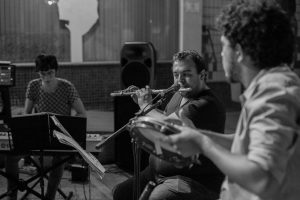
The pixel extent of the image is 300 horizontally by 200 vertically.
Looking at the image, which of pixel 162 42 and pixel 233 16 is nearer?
pixel 233 16

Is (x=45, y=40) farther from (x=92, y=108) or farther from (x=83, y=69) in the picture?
(x=92, y=108)

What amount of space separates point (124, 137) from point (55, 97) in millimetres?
1156

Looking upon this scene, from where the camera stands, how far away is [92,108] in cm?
681

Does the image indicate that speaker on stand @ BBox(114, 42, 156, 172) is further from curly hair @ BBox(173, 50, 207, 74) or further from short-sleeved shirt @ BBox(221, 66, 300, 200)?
short-sleeved shirt @ BBox(221, 66, 300, 200)

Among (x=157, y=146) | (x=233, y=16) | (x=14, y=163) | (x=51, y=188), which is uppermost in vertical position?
(x=233, y=16)

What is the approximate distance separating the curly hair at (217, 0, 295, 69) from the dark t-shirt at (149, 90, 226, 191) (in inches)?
51.7

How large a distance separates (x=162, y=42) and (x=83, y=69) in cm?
150

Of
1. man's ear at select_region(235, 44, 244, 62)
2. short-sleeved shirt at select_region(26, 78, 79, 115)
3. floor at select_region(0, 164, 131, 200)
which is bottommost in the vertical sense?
floor at select_region(0, 164, 131, 200)

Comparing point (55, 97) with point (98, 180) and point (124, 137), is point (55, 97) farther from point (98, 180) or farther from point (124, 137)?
point (98, 180)

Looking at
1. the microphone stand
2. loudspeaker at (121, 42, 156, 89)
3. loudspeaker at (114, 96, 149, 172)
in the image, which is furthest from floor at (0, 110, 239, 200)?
the microphone stand

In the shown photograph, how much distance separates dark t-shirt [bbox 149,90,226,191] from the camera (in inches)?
104

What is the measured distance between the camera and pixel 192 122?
2.65m

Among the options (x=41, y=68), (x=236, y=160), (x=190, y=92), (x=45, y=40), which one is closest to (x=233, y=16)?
(x=236, y=160)

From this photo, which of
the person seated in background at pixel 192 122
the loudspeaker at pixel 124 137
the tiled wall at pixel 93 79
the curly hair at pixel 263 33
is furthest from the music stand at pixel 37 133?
the tiled wall at pixel 93 79
